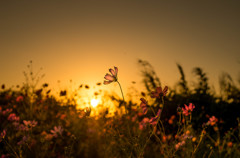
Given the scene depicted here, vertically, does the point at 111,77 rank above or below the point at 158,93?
above

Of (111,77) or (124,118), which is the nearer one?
(111,77)

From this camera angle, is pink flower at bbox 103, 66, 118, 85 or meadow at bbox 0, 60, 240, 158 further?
meadow at bbox 0, 60, 240, 158

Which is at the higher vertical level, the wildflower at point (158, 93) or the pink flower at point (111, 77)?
the pink flower at point (111, 77)

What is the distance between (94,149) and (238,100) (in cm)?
408

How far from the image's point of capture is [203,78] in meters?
5.78

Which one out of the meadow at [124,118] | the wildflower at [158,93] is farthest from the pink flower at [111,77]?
the meadow at [124,118]

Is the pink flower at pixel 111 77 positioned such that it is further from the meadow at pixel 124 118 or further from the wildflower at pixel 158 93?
the meadow at pixel 124 118

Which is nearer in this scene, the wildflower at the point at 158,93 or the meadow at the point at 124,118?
the wildflower at the point at 158,93

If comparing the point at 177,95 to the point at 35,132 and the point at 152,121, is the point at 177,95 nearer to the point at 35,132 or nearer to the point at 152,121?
the point at 35,132

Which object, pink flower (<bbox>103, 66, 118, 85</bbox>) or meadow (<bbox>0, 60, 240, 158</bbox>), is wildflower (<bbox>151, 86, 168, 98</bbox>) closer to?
pink flower (<bbox>103, 66, 118, 85</bbox>)

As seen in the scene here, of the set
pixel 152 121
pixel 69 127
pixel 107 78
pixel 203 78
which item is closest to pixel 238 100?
pixel 203 78

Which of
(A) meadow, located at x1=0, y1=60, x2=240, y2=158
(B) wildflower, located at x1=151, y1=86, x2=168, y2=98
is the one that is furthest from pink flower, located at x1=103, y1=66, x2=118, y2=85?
(A) meadow, located at x1=0, y1=60, x2=240, y2=158

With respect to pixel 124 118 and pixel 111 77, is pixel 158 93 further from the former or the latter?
pixel 124 118

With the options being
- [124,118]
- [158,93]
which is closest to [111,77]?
[158,93]
